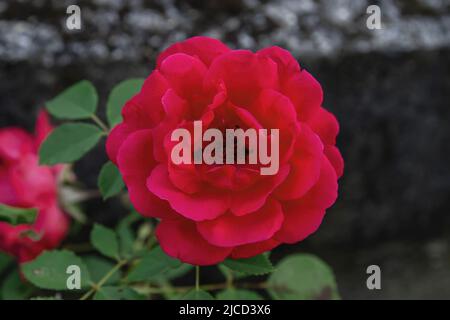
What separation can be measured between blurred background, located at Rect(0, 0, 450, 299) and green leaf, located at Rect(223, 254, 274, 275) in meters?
0.57

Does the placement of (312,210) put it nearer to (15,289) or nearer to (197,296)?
(197,296)

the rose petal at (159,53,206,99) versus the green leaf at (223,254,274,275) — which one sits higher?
the rose petal at (159,53,206,99)

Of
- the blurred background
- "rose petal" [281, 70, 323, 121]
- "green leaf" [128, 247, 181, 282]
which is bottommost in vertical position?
"green leaf" [128, 247, 181, 282]

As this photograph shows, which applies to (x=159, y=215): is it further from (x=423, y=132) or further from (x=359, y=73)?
(x=423, y=132)

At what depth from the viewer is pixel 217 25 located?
107cm

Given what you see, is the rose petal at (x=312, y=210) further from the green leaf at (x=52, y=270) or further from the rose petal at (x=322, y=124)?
the green leaf at (x=52, y=270)

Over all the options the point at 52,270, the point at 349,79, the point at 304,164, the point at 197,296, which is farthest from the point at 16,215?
the point at 349,79

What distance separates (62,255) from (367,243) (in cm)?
76

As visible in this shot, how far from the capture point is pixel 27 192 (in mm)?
721

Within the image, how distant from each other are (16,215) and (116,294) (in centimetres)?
11

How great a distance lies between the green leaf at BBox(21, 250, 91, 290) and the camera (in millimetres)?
615

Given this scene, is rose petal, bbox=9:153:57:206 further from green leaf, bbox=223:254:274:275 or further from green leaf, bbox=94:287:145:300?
green leaf, bbox=223:254:274:275
